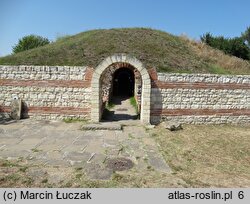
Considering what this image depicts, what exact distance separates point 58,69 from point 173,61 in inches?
421

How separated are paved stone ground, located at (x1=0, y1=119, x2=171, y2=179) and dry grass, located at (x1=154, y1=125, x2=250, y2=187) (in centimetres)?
46

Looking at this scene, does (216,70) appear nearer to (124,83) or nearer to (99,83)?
(124,83)

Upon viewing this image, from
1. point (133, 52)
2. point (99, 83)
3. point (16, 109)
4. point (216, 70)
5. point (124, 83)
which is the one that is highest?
point (133, 52)

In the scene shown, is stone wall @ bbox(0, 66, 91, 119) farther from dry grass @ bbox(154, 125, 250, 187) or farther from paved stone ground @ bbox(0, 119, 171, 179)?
dry grass @ bbox(154, 125, 250, 187)

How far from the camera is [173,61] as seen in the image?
62.5 feet

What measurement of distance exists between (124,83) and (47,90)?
13.4 meters

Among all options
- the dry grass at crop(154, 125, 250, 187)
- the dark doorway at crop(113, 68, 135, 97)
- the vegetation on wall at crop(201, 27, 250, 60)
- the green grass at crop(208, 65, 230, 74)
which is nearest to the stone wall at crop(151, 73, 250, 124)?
the dry grass at crop(154, 125, 250, 187)

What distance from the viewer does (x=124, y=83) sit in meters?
23.8

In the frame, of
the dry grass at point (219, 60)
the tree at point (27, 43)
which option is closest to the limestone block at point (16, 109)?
the dry grass at point (219, 60)

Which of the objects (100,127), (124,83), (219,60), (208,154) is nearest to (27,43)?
(124,83)

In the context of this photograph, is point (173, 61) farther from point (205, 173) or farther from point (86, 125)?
point (205, 173)

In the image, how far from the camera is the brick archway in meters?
10.4

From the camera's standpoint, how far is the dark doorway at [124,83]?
73.3 ft

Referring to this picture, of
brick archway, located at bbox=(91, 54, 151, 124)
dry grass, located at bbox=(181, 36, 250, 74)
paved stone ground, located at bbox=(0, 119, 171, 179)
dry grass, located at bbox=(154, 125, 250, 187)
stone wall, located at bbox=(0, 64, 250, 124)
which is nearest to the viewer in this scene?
dry grass, located at bbox=(154, 125, 250, 187)
